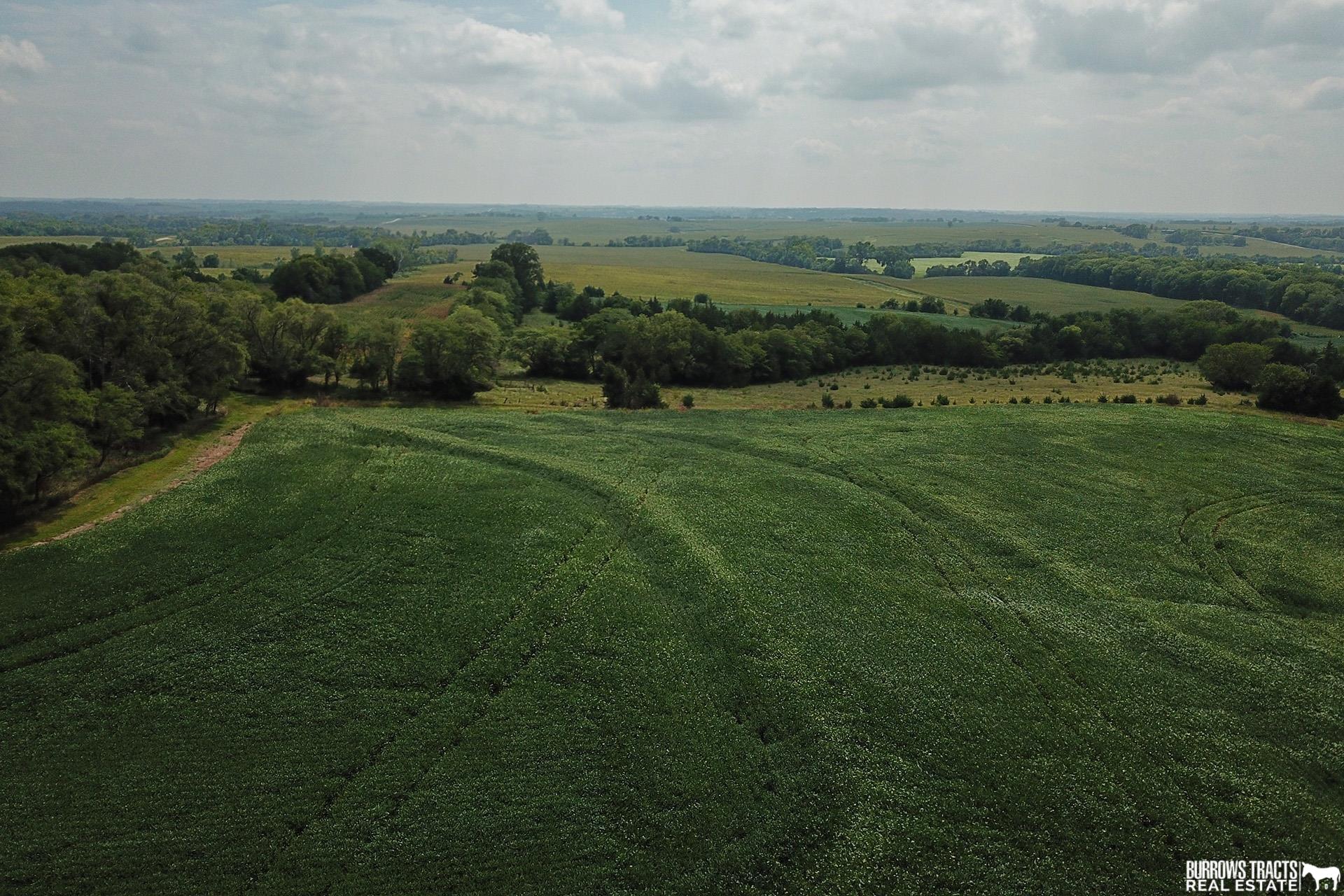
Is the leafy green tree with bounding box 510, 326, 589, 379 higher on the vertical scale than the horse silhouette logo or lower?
higher

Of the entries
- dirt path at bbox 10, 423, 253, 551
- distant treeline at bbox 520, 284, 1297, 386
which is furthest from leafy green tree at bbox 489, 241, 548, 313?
dirt path at bbox 10, 423, 253, 551

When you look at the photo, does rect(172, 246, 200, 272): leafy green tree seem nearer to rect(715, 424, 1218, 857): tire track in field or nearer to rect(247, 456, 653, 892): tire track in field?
rect(247, 456, 653, 892): tire track in field

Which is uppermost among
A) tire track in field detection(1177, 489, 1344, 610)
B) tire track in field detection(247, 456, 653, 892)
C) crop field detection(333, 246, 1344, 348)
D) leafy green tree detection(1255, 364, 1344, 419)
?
crop field detection(333, 246, 1344, 348)

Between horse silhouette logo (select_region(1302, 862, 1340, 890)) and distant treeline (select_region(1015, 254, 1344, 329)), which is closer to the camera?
horse silhouette logo (select_region(1302, 862, 1340, 890))

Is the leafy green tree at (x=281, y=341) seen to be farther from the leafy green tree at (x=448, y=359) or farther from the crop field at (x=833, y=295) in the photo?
the crop field at (x=833, y=295)

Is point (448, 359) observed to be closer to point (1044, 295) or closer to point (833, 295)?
point (833, 295)

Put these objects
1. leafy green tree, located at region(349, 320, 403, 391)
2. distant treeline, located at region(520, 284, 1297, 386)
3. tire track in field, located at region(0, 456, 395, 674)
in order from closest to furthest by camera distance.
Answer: tire track in field, located at region(0, 456, 395, 674) < leafy green tree, located at region(349, 320, 403, 391) < distant treeline, located at region(520, 284, 1297, 386)
